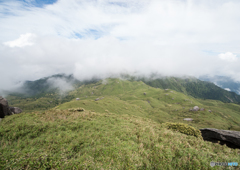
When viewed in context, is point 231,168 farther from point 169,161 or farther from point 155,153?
point 155,153

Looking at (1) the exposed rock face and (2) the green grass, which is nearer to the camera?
(2) the green grass

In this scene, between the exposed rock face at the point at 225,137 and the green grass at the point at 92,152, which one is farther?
the exposed rock face at the point at 225,137

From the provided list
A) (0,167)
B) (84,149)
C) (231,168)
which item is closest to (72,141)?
(84,149)

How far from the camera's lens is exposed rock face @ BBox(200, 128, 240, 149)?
19.1 metres

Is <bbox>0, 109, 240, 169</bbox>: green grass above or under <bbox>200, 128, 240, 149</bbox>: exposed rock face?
above

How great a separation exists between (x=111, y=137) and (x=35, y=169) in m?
8.76

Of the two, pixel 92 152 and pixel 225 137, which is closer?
pixel 92 152

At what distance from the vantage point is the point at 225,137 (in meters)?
20.3

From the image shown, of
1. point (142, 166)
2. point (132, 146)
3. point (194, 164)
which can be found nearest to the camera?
point (142, 166)

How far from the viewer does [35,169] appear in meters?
7.48

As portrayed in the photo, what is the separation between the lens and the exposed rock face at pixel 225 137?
1914 cm

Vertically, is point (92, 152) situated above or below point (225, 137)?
above

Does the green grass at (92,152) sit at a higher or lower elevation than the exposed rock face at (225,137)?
higher

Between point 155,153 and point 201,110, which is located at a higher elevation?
point 155,153
